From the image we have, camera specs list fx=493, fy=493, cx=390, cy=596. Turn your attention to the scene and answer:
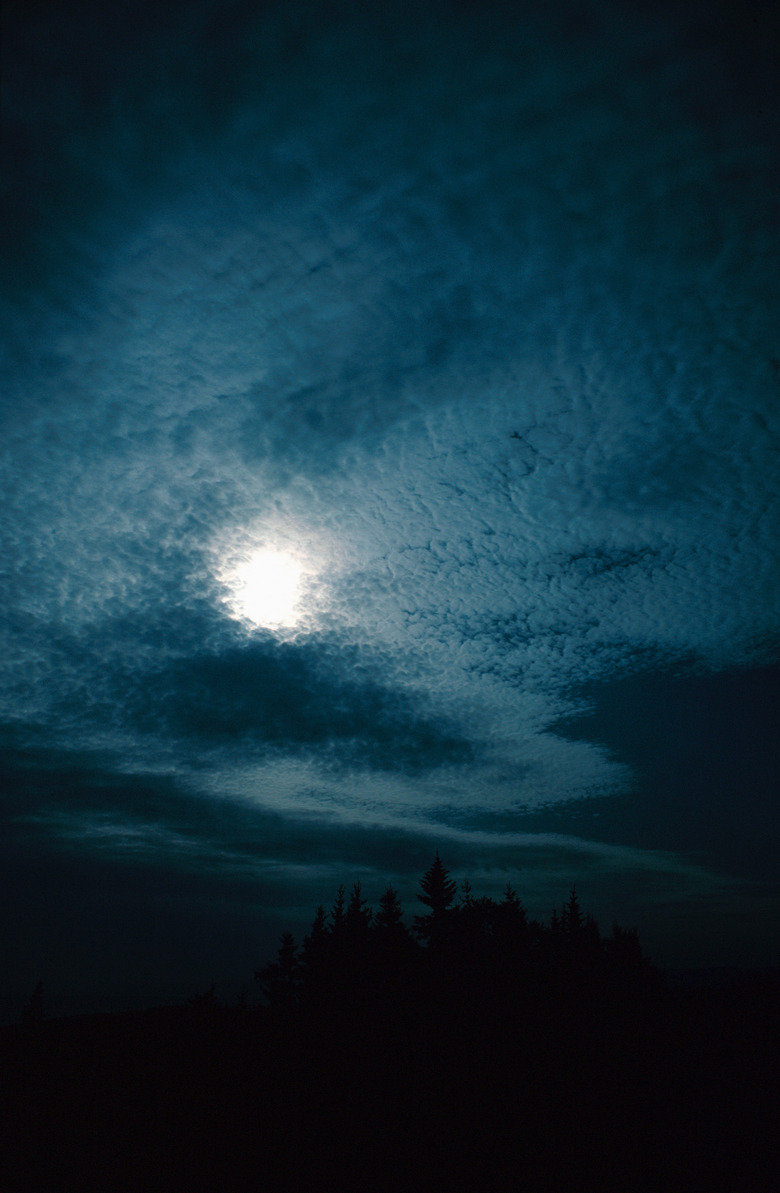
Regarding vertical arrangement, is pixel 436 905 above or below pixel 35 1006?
above

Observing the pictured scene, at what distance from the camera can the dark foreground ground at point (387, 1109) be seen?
12.5 meters

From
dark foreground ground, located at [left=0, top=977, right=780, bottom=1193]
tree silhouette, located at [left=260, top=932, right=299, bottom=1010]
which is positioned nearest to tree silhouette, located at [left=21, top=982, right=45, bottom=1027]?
tree silhouette, located at [left=260, top=932, right=299, bottom=1010]

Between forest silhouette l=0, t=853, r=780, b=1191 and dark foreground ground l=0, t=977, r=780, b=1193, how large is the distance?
7cm

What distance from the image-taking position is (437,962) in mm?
33812

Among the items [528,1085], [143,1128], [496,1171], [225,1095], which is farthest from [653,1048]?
[143,1128]

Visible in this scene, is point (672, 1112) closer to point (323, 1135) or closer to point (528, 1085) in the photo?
point (528, 1085)

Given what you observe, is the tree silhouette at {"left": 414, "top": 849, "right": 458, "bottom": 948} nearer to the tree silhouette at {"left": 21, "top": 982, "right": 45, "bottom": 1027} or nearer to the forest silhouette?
the forest silhouette

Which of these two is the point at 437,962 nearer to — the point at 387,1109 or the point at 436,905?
the point at 436,905

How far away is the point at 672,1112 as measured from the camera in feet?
54.5

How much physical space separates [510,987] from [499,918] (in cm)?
1734

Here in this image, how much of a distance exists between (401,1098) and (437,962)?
20480mm

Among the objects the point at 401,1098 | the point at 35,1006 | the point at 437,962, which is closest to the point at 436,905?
the point at 437,962

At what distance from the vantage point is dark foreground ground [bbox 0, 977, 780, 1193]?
40.9 ft

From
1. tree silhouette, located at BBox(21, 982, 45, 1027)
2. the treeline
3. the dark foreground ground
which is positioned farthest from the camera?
tree silhouette, located at BBox(21, 982, 45, 1027)
